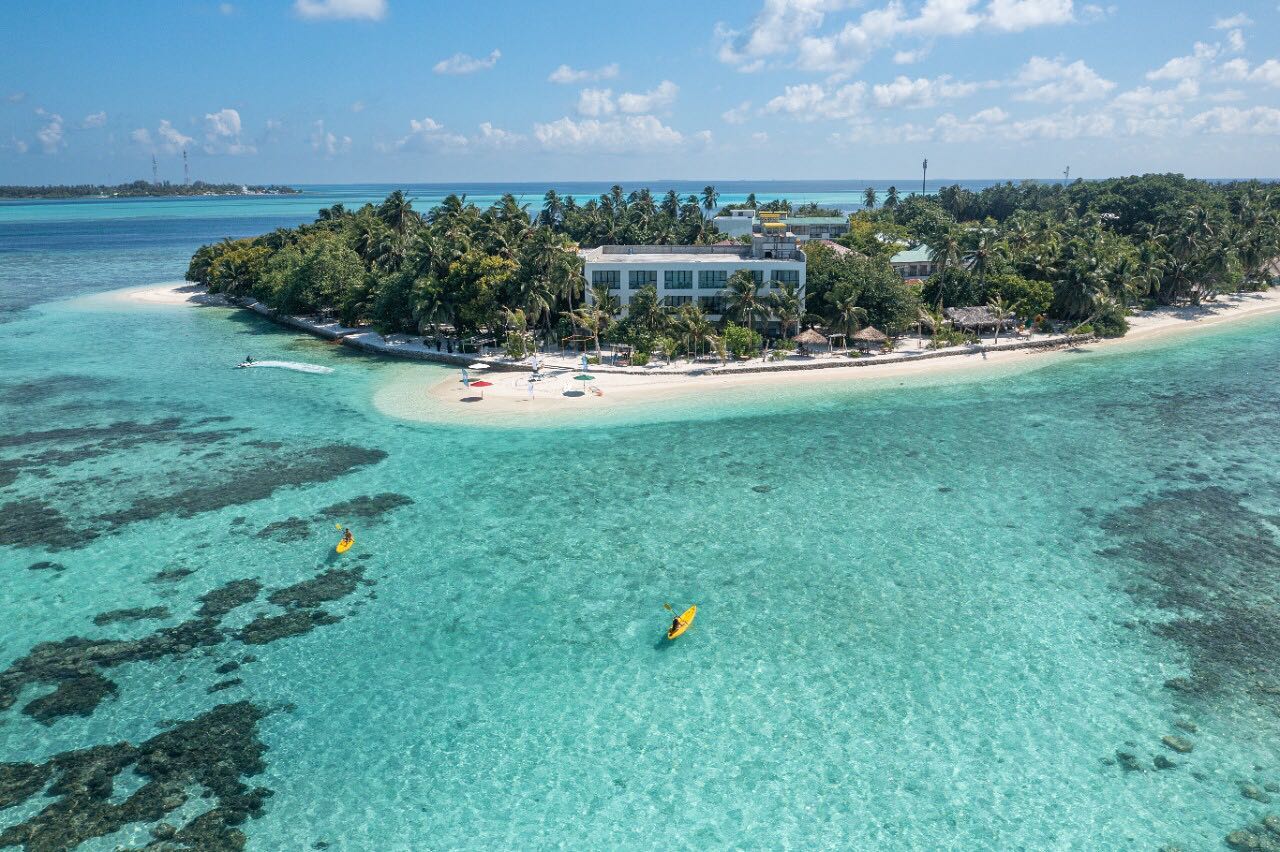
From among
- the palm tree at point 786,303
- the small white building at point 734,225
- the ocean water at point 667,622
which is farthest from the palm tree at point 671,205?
the ocean water at point 667,622

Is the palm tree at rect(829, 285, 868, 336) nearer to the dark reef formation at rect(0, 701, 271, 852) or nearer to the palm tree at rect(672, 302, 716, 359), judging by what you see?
the palm tree at rect(672, 302, 716, 359)

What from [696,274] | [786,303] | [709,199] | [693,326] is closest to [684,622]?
[693,326]

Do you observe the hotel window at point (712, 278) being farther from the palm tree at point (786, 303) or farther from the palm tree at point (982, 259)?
the palm tree at point (982, 259)

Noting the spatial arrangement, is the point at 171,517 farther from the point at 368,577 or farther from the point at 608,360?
the point at 608,360

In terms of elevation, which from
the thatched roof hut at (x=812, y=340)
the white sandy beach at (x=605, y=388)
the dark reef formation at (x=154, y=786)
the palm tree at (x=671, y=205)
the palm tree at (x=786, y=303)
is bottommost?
the dark reef formation at (x=154, y=786)

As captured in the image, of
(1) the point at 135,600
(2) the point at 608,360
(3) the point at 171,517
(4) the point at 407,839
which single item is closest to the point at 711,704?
(4) the point at 407,839

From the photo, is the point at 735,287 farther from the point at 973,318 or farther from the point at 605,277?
the point at 973,318
